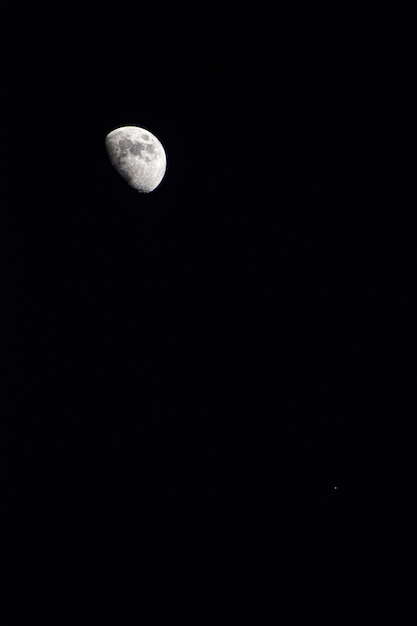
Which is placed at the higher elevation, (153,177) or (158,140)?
(158,140)

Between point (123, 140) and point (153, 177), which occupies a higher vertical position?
point (123, 140)
